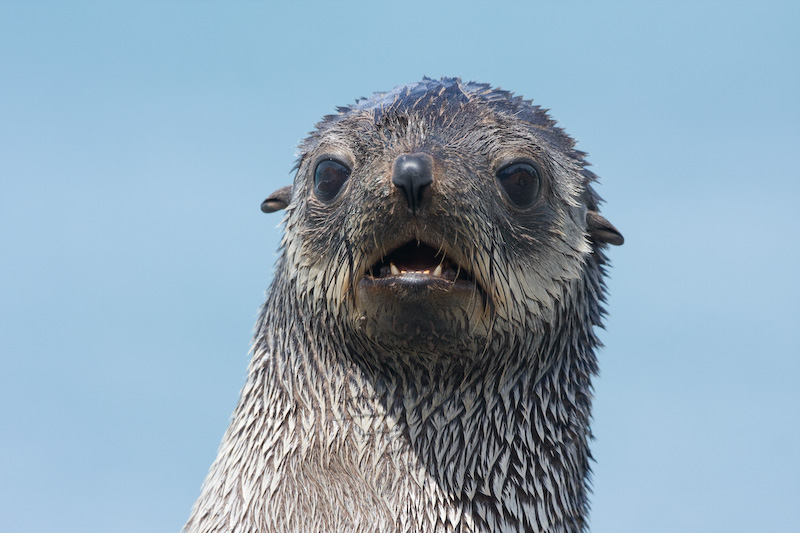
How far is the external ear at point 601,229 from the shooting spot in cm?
1000

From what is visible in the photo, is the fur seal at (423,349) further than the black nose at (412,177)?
Yes

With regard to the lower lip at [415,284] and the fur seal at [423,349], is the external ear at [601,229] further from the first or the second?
the lower lip at [415,284]

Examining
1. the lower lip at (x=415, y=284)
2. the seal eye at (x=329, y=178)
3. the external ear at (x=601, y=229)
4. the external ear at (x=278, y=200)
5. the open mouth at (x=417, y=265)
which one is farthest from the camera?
the external ear at (x=278, y=200)

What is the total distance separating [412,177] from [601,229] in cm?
280

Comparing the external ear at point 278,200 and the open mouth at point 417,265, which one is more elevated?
the external ear at point 278,200

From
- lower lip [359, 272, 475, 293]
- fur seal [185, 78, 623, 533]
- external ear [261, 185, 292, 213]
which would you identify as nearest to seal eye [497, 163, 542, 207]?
fur seal [185, 78, 623, 533]

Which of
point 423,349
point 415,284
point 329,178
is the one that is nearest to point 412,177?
point 415,284

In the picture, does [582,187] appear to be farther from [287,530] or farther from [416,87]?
[287,530]

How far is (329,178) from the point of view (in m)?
9.12

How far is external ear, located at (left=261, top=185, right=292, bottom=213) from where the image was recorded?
405 inches

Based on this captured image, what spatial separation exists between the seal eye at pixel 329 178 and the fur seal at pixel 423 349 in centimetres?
1

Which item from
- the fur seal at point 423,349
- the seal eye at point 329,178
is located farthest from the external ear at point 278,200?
the seal eye at point 329,178

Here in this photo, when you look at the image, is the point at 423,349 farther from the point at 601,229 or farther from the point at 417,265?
the point at 601,229

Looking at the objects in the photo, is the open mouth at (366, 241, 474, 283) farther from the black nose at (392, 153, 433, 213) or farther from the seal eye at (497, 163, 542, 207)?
the seal eye at (497, 163, 542, 207)
